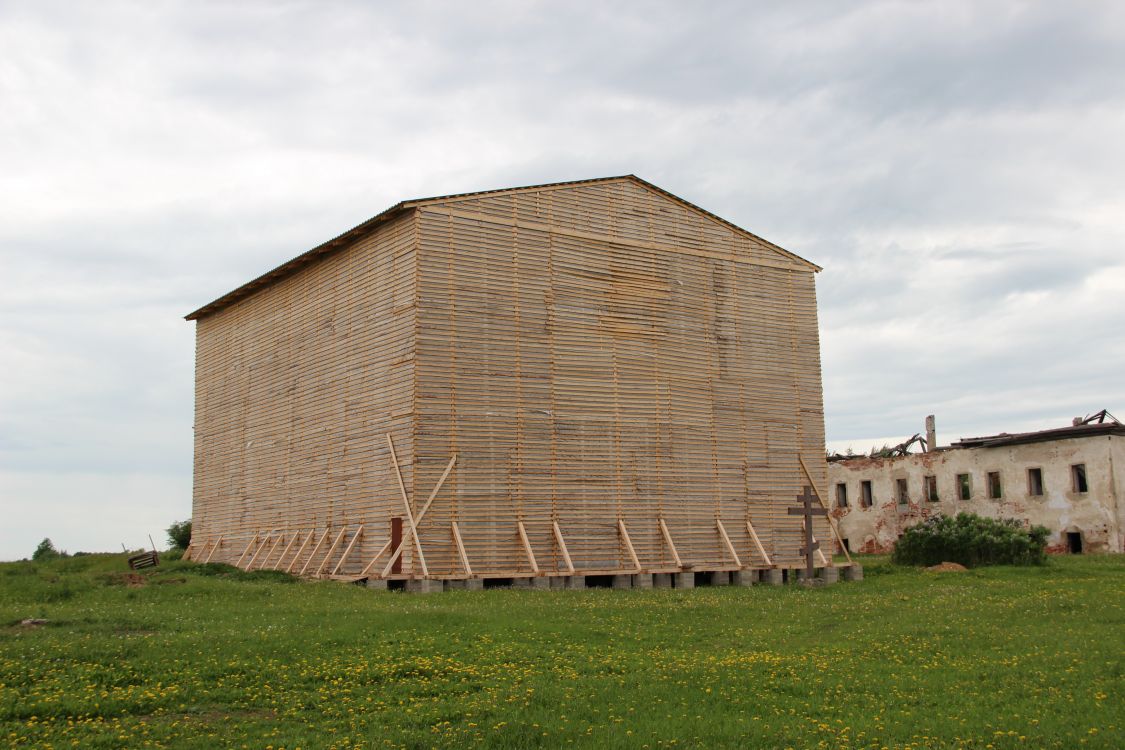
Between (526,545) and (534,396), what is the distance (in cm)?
463

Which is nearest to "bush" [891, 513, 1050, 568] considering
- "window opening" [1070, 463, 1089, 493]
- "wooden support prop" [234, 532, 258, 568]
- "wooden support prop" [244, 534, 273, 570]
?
"window opening" [1070, 463, 1089, 493]

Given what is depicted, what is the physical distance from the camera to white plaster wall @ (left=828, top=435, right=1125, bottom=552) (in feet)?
149

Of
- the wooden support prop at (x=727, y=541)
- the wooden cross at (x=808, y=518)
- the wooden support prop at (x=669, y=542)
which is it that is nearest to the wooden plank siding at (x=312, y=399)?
the wooden support prop at (x=669, y=542)

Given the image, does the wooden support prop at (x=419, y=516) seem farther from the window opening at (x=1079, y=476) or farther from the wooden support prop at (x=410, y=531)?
the window opening at (x=1079, y=476)

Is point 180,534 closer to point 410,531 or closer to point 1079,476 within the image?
point 410,531

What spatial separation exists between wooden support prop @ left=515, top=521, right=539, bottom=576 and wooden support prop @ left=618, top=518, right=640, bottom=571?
315 cm

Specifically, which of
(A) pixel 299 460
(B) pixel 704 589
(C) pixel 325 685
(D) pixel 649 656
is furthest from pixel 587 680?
(A) pixel 299 460

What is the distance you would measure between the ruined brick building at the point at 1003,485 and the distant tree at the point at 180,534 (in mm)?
35881

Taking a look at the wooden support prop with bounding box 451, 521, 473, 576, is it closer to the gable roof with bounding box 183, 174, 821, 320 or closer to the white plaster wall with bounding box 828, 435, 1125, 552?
the gable roof with bounding box 183, 174, 821, 320

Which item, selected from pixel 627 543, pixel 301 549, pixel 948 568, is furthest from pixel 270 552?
pixel 948 568

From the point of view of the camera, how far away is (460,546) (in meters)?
29.8

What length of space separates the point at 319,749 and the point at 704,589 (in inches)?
824

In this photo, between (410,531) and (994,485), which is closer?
(410,531)

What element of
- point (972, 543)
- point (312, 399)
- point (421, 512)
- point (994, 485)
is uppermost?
point (312, 399)
